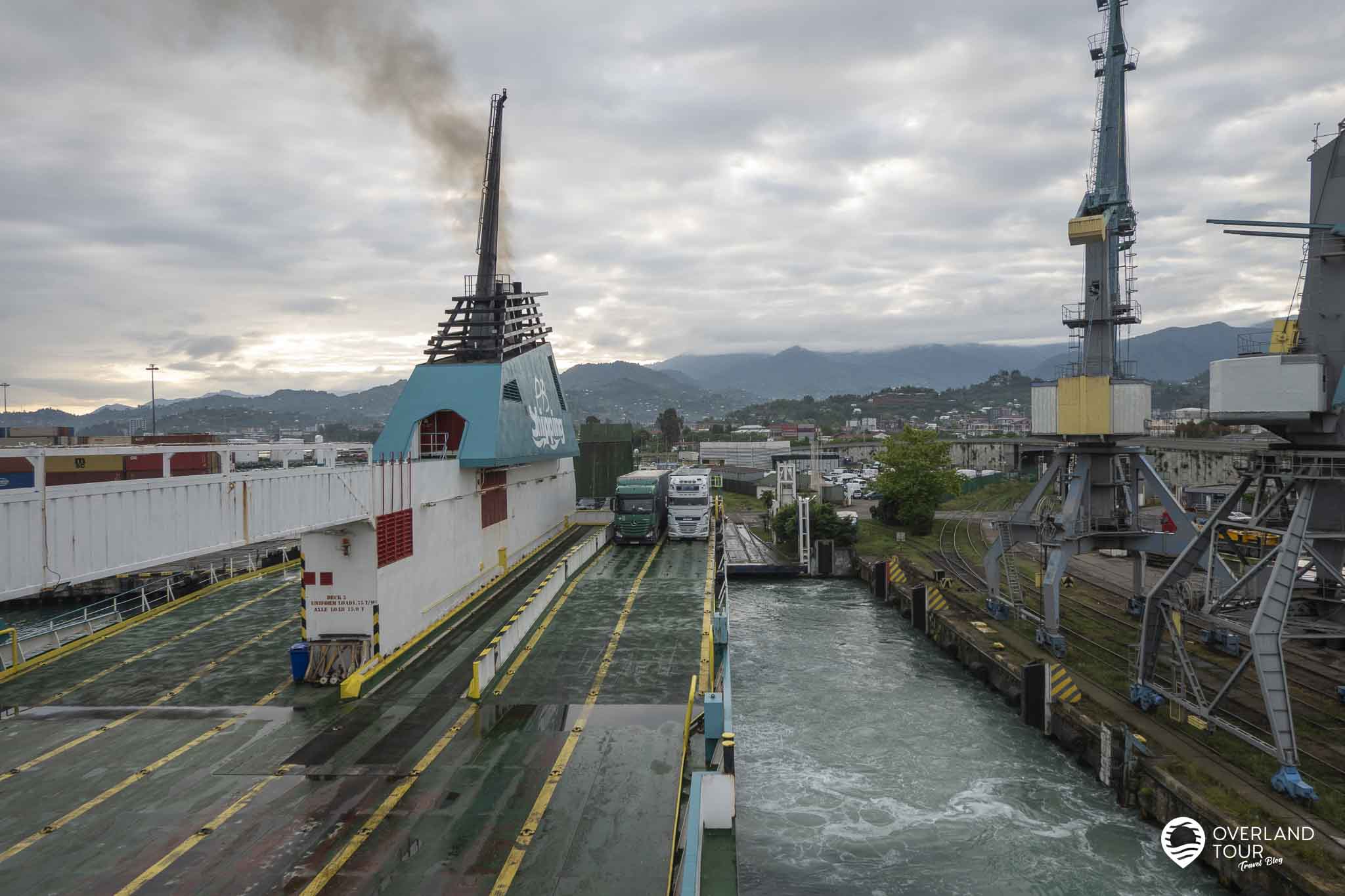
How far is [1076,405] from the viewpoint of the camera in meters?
24.5

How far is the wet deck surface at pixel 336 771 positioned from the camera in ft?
31.6

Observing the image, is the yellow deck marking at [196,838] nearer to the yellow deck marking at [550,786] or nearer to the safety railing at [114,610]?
the yellow deck marking at [550,786]

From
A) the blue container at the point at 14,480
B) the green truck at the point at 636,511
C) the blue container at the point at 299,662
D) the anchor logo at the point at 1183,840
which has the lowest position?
the anchor logo at the point at 1183,840

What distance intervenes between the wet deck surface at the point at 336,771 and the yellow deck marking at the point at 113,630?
0.34 m

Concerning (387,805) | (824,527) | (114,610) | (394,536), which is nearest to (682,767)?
(387,805)

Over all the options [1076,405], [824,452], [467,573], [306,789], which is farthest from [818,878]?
[824,452]

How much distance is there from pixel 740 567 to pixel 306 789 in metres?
29.6

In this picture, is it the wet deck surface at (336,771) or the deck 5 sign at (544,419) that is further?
the deck 5 sign at (544,419)

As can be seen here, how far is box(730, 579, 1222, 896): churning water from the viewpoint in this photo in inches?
536

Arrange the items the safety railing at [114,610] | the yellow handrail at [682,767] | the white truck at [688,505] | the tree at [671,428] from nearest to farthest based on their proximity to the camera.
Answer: the yellow handrail at [682,767] → the safety railing at [114,610] → the white truck at [688,505] → the tree at [671,428]

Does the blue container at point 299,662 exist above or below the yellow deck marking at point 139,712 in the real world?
above

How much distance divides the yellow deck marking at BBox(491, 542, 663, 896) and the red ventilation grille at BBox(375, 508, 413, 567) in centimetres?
532

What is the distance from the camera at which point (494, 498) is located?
83.7ft

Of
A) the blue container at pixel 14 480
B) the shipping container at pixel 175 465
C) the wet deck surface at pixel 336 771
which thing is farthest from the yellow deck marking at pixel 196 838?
the shipping container at pixel 175 465
